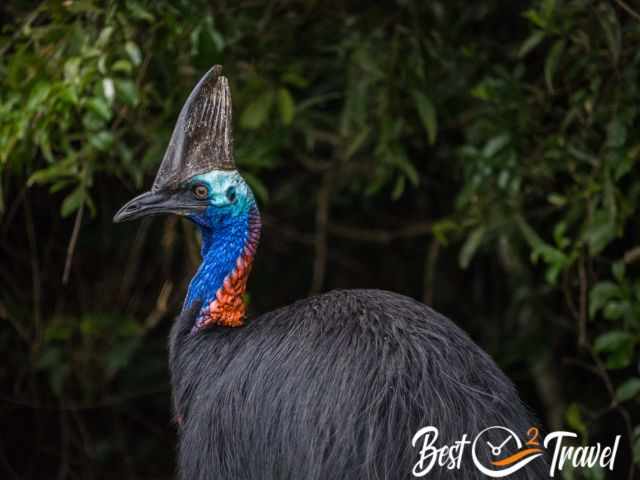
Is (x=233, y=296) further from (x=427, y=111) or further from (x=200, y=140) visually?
(x=427, y=111)

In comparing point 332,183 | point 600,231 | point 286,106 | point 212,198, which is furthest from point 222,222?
point 332,183

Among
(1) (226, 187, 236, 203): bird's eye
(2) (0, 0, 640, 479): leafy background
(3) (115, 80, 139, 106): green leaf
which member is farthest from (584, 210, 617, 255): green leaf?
(3) (115, 80, 139, 106): green leaf

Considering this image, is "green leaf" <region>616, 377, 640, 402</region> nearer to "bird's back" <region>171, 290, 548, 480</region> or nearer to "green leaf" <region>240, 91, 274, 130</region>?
"bird's back" <region>171, 290, 548, 480</region>

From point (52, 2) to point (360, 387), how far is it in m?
1.50

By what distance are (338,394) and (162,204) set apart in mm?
647

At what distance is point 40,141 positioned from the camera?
10.3 feet

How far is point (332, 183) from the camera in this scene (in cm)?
437

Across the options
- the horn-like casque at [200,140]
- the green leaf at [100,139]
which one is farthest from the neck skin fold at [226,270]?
the green leaf at [100,139]

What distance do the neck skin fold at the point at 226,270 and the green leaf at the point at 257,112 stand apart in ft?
2.74

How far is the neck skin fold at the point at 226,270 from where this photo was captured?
2.70 m

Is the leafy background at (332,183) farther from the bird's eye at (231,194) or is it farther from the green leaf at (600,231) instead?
the bird's eye at (231,194)

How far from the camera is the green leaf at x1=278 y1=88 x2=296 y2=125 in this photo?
349 centimetres

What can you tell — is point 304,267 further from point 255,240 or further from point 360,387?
point 360,387

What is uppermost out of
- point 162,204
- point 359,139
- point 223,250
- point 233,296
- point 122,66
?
point 122,66
